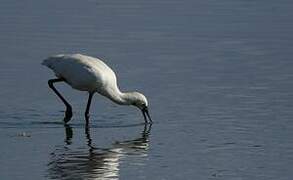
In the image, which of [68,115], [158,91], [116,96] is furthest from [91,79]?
[158,91]

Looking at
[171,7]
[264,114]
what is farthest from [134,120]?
[171,7]

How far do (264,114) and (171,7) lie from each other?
10.2m

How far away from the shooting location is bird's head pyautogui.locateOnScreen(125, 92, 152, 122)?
54.5 feet

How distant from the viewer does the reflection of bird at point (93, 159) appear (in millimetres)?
13062

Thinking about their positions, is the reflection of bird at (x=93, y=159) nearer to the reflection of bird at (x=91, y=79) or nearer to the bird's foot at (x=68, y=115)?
the bird's foot at (x=68, y=115)

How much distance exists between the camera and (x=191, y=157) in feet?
46.1

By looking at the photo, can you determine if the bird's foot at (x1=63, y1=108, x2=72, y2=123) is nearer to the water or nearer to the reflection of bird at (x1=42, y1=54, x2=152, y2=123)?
the reflection of bird at (x1=42, y1=54, x2=152, y2=123)

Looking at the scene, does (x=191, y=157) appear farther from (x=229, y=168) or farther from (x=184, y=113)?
(x=184, y=113)

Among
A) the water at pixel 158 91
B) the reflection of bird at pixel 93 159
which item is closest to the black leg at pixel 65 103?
the water at pixel 158 91

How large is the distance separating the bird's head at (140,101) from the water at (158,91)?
0.62 feet

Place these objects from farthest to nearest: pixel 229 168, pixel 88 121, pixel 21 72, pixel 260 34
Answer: pixel 260 34, pixel 21 72, pixel 88 121, pixel 229 168

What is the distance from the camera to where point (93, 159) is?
45.8ft

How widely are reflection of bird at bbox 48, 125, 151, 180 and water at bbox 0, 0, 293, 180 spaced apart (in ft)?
0.05

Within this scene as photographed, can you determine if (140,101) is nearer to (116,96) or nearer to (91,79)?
(116,96)
